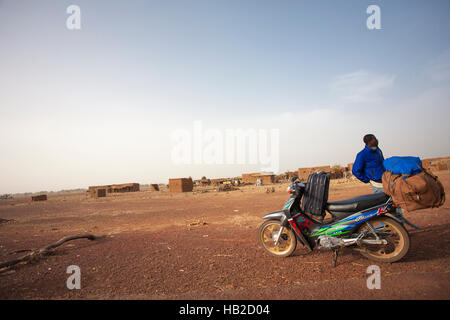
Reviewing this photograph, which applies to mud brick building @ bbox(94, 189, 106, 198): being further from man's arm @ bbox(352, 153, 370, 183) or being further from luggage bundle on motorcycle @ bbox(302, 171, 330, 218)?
man's arm @ bbox(352, 153, 370, 183)


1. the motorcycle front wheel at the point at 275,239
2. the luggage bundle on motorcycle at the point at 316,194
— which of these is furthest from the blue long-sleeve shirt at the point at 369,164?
the motorcycle front wheel at the point at 275,239

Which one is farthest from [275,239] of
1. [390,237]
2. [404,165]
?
[404,165]

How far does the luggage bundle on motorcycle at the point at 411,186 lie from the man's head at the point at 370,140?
2.49 feet

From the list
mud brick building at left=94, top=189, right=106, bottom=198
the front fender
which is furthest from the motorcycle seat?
mud brick building at left=94, top=189, right=106, bottom=198

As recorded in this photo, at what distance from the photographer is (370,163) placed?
14.5 feet

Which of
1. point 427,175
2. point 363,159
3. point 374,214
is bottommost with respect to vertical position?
point 374,214

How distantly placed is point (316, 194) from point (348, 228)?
747mm

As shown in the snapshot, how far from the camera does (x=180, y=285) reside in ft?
11.1

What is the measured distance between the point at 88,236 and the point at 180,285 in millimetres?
4082

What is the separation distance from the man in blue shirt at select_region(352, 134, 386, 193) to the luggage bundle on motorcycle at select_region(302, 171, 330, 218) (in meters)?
0.79

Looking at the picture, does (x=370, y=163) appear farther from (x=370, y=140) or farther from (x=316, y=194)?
(x=316, y=194)

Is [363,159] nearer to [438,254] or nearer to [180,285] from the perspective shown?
[438,254]

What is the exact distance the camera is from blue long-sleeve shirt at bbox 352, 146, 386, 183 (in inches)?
173
